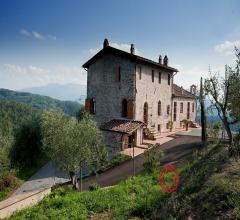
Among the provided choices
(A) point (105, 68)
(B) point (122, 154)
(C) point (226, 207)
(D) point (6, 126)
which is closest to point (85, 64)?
(A) point (105, 68)

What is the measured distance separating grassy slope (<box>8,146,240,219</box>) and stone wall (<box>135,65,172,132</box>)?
13.2m

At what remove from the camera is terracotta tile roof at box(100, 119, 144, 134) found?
24.7m

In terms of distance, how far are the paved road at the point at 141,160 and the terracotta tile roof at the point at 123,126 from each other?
3.12 meters

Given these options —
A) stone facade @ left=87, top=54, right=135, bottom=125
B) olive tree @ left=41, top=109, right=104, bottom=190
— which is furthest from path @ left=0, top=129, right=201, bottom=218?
stone facade @ left=87, top=54, right=135, bottom=125

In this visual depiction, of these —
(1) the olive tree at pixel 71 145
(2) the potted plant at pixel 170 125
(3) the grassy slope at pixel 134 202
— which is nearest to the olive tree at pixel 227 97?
(3) the grassy slope at pixel 134 202

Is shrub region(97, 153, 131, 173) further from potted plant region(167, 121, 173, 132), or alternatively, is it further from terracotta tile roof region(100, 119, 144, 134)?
potted plant region(167, 121, 173, 132)

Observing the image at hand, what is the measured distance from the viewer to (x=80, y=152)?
16.2 meters

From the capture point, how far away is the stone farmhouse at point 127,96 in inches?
1022

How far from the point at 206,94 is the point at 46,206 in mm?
12992

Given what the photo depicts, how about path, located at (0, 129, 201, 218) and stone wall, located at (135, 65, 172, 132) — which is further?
stone wall, located at (135, 65, 172, 132)

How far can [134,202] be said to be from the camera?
12141 millimetres

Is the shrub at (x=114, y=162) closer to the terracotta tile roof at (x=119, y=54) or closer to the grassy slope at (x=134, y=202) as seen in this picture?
the grassy slope at (x=134, y=202)

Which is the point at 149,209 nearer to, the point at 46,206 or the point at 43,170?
the point at 46,206

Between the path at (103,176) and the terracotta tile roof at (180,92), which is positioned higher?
the terracotta tile roof at (180,92)
